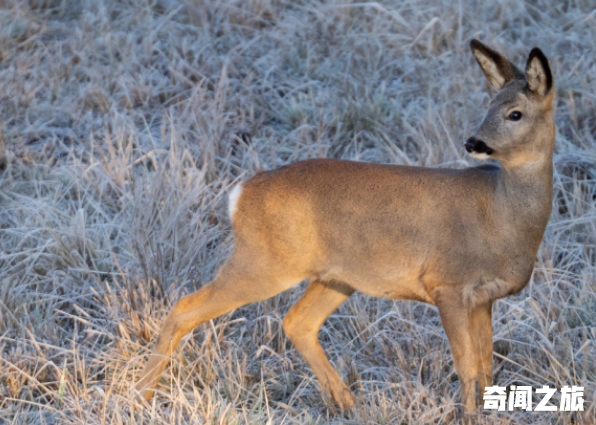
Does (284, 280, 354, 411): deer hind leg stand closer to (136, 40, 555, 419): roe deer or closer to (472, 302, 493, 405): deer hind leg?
(136, 40, 555, 419): roe deer

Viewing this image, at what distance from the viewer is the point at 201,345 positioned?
5402 millimetres

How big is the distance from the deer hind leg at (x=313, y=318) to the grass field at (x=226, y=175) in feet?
0.41

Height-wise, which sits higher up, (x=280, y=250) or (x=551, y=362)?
(x=280, y=250)

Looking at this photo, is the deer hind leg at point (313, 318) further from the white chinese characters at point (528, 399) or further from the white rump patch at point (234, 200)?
the white chinese characters at point (528, 399)

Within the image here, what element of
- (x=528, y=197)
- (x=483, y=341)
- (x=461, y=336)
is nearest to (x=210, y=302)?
(x=461, y=336)

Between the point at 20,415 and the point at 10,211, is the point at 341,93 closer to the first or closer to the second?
the point at 10,211

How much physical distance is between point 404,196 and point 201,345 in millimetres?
1381

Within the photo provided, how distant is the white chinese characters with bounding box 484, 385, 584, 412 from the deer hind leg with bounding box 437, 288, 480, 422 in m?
0.12

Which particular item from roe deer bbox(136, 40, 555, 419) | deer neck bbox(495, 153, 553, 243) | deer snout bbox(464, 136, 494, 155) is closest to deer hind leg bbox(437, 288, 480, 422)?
roe deer bbox(136, 40, 555, 419)

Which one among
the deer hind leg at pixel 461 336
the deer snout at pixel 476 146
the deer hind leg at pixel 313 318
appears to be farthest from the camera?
the deer hind leg at pixel 313 318

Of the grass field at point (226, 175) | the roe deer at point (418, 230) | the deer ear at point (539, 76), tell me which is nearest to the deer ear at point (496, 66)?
the roe deer at point (418, 230)

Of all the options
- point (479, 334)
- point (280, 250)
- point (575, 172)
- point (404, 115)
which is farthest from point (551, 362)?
point (404, 115)

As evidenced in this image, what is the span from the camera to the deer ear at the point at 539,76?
4645 millimetres

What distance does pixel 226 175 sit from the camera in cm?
699
